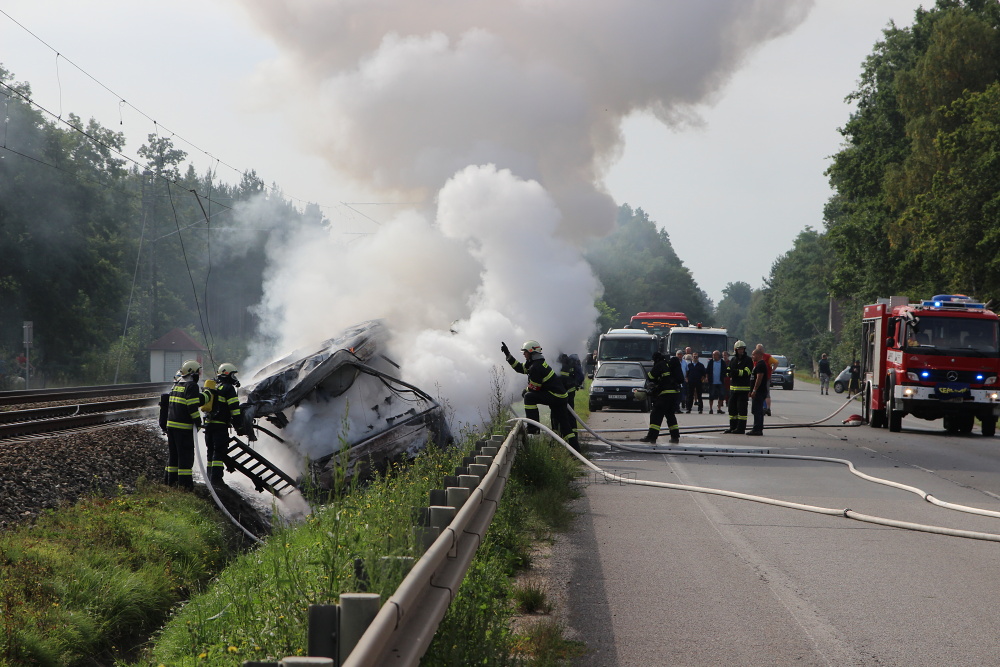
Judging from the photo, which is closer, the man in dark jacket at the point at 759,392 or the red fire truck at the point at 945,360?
the man in dark jacket at the point at 759,392

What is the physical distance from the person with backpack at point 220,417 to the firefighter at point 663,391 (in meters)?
7.10

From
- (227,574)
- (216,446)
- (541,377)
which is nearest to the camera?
(227,574)

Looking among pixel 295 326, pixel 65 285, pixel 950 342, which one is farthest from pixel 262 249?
pixel 950 342

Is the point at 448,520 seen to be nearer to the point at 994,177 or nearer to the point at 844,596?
the point at 844,596

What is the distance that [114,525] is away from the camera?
441 inches

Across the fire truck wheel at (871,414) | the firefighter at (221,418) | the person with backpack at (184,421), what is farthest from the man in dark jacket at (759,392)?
the person with backpack at (184,421)

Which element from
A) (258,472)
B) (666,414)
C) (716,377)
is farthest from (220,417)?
(716,377)

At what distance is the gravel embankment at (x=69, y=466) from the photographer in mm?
11516

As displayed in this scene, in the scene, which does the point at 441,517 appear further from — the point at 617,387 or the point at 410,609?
the point at 617,387

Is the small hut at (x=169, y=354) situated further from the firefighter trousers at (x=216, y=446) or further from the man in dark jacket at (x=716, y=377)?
the firefighter trousers at (x=216, y=446)

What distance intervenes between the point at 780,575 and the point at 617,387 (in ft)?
70.6

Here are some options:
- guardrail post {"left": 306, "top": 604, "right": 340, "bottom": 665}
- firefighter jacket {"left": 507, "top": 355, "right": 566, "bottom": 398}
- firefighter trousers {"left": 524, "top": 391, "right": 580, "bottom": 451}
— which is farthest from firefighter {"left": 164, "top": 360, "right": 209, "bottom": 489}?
guardrail post {"left": 306, "top": 604, "right": 340, "bottom": 665}

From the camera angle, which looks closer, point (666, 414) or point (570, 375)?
point (666, 414)

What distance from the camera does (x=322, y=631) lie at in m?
2.79
